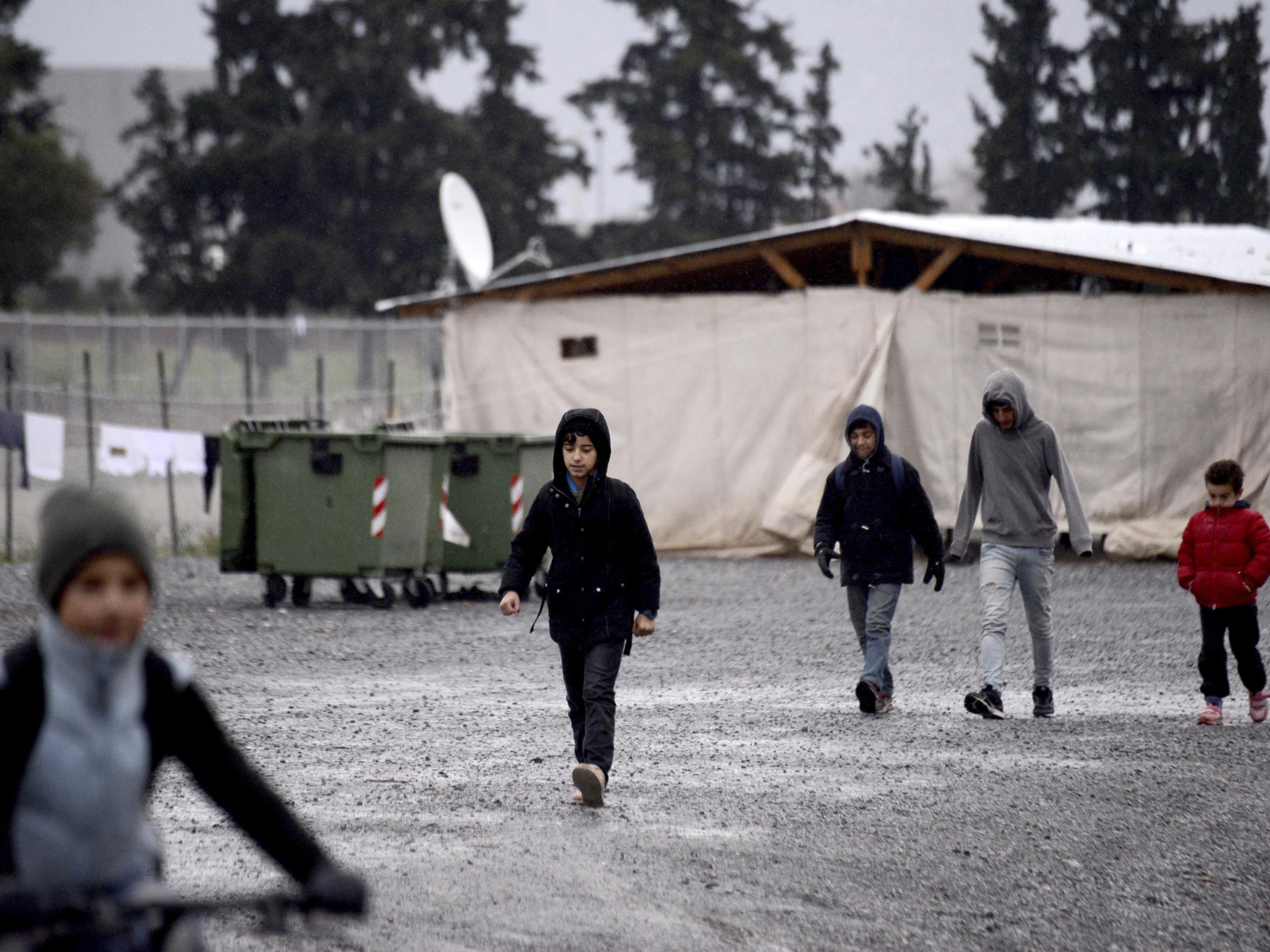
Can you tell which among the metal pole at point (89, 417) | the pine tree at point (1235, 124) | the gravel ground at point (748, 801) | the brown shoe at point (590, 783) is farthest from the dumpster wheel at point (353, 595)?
the pine tree at point (1235, 124)

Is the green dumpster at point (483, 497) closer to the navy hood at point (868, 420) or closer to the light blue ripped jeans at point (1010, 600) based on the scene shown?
the navy hood at point (868, 420)

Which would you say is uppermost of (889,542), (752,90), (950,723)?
(752,90)

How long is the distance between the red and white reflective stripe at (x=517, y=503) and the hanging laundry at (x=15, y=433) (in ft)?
16.8

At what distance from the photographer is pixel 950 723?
8.55m

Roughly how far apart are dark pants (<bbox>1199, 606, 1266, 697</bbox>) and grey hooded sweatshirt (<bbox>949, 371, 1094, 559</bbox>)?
2.38 ft

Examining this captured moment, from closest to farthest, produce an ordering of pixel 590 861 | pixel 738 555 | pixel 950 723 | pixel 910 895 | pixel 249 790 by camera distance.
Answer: pixel 249 790, pixel 910 895, pixel 590 861, pixel 950 723, pixel 738 555

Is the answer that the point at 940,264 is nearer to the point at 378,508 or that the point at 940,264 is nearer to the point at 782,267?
the point at 782,267

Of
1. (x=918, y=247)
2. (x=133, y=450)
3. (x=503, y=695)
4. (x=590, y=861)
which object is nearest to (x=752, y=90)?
(x=918, y=247)

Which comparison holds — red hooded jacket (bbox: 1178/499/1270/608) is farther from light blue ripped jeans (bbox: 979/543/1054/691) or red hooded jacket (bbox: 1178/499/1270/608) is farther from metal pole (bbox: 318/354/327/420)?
metal pole (bbox: 318/354/327/420)

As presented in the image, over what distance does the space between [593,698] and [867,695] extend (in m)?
2.54

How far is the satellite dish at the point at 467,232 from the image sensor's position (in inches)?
857

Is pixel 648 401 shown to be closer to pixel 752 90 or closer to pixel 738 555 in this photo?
pixel 738 555

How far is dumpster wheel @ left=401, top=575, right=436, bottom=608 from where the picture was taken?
1438 cm

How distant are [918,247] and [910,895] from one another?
15.5 meters
